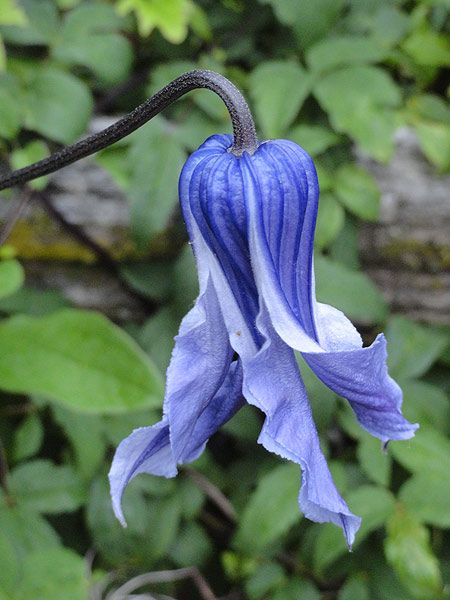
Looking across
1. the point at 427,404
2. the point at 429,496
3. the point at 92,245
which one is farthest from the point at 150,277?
the point at 429,496

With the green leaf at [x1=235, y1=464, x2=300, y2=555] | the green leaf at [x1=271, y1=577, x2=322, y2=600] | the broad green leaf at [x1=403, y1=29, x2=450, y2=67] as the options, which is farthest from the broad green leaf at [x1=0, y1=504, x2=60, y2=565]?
the broad green leaf at [x1=403, y1=29, x2=450, y2=67]

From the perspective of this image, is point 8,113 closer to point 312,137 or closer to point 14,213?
point 14,213

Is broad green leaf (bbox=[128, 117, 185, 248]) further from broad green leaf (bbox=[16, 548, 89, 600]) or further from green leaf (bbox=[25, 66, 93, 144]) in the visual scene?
broad green leaf (bbox=[16, 548, 89, 600])

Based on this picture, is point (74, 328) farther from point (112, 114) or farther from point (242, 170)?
point (242, 170)

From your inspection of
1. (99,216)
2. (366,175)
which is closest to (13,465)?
(99,216)

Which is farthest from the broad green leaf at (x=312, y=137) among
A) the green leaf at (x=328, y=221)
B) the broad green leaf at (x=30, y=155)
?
the broad green leaf at (x=30, y=155)

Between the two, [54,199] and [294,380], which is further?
[54,199]
